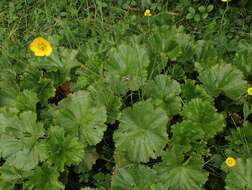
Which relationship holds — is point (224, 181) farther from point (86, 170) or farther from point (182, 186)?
point (86, 170)

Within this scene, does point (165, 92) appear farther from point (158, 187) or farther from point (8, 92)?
point (8, 92)

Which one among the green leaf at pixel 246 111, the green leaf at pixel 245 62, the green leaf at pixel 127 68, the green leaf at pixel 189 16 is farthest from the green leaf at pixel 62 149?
the green leaf at pixel 189 16

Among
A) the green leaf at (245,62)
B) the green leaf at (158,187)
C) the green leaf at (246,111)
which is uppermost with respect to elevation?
the green leaf at (245,62)

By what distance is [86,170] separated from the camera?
247 centimetres

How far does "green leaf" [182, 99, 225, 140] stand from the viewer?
236cm

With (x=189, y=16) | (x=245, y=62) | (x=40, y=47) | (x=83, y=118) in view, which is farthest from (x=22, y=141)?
(x=189, y=16)

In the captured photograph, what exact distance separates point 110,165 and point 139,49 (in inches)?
25.8

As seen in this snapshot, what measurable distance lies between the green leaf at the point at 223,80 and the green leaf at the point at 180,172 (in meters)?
0.46

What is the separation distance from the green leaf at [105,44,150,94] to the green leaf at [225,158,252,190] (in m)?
0.67

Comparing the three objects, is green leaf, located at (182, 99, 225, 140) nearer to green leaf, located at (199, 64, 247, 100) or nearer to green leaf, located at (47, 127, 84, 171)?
green leaf, located at (199, 64, 247, 100)

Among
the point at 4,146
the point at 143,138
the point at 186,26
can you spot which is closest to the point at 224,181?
the point at 143,138

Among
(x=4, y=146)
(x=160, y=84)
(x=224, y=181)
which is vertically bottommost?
(x=224, y=181)

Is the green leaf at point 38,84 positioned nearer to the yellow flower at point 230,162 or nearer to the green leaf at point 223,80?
the green leaf at point 223,80

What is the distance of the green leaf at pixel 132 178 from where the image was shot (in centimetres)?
227
